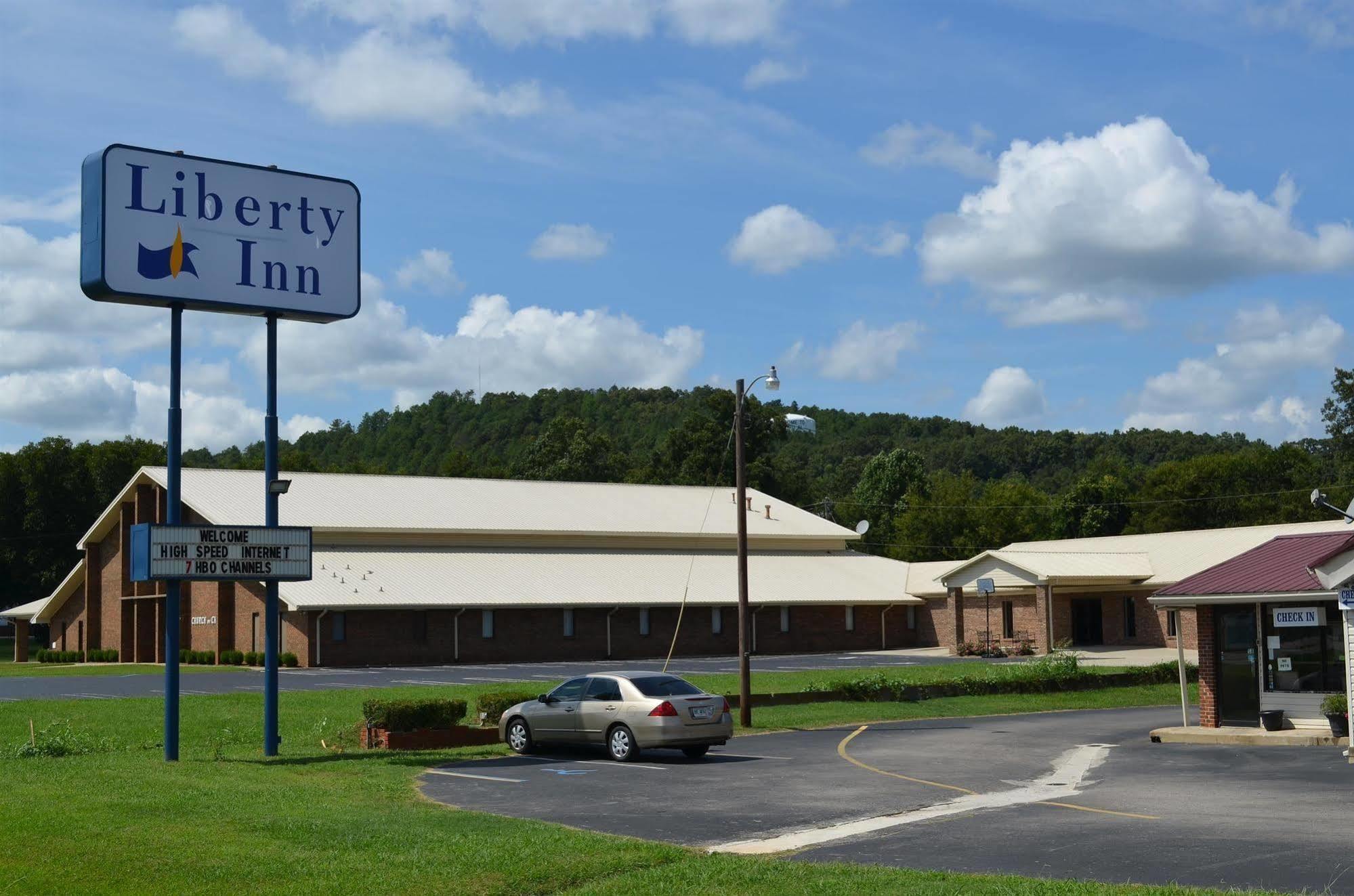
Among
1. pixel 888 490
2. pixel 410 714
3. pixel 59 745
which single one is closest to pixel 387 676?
pixel 410 714

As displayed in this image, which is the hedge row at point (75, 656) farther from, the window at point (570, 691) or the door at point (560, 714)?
the window at point (570, 691)

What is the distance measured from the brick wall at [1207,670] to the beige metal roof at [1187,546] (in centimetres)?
2928

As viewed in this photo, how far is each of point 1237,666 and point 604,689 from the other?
1308 cm

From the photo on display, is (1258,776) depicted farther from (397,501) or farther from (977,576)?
(397,501)

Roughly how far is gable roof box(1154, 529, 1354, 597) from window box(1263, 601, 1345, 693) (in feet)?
1.97

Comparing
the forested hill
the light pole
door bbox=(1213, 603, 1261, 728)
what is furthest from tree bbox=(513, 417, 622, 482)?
door bbox=(1213, 603, 1261, 728)

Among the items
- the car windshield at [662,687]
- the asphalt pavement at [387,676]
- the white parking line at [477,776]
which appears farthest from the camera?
→ the asphalt pavement at [387,676]

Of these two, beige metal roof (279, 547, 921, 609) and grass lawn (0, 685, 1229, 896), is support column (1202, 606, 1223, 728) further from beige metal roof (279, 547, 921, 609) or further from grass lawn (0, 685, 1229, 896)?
beige metal roof (279, 547, 921, 609)

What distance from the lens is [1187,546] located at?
62906mm

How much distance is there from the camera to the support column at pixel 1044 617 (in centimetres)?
5841

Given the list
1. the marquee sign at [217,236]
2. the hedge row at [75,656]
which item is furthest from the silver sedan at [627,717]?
the hedge row at [75,656]

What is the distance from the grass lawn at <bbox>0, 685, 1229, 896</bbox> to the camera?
11891 mm

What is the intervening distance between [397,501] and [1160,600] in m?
43.8

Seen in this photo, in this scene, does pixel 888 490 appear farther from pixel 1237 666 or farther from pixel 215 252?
pixel 215 252
